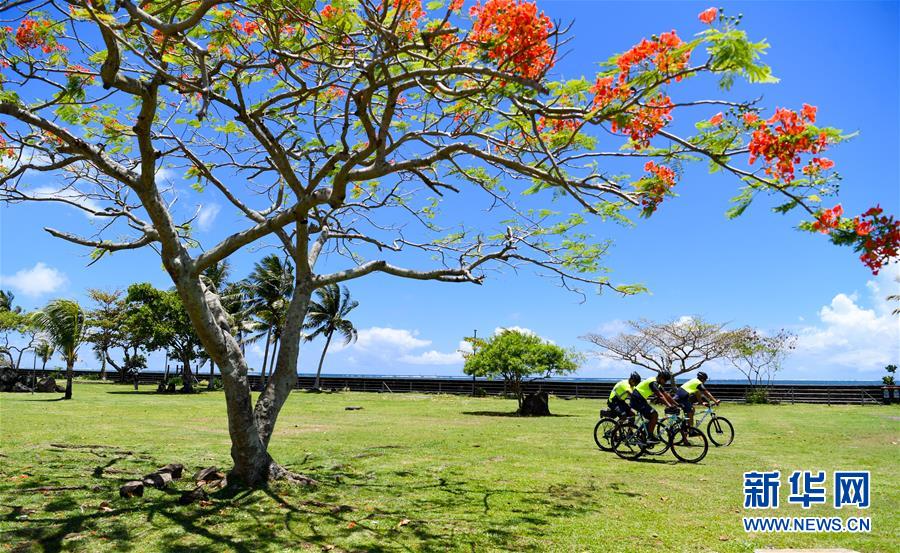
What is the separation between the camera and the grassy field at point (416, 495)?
5.43m

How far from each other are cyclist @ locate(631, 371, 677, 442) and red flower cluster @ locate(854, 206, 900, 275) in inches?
216

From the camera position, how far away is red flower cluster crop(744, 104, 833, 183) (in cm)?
495

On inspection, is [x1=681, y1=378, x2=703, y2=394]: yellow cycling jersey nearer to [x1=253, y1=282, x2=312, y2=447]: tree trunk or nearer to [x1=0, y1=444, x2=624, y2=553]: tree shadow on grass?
[x1=0, y1=444, x2=624, y2=553]: tree shadow on grass

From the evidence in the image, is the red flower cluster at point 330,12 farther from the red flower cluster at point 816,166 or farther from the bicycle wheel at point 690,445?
the bicycle wheel at point 690,445

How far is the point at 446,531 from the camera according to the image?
5762 millimetres

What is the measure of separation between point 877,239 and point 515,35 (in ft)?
11.8

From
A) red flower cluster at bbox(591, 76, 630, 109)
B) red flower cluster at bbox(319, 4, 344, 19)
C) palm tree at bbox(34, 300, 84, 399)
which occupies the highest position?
red flower cluster at bbox(319, 4, 344, 19)

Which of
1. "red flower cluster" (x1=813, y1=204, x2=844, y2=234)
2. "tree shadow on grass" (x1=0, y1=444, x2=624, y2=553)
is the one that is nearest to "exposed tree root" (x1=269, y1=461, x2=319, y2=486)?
"tree shadow on grass" (x1=0, y1=444, x2=624, y2=553)

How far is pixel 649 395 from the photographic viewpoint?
10328 millimetres

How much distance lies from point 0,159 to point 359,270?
18.9 feet

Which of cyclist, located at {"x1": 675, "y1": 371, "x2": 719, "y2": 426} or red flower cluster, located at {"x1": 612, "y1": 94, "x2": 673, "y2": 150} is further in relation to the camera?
cyclist, located at {"x1": 675, "y1": 371, "x2": 719, "y2": 426}

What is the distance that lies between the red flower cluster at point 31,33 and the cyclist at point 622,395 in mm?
9923

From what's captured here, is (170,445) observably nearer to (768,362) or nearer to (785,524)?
(785,524)

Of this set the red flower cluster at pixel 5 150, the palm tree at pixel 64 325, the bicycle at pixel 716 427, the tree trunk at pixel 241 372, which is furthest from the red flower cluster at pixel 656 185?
the palm tree at pixel 64 325
